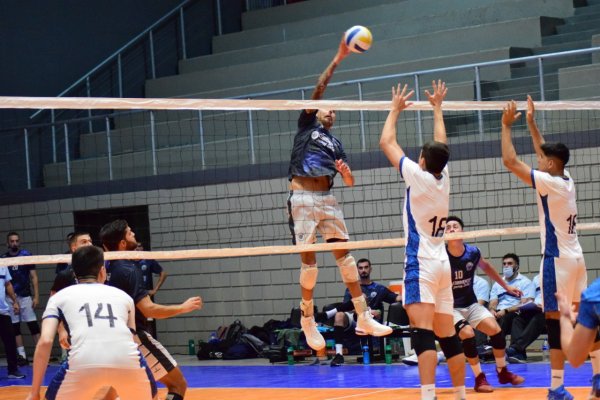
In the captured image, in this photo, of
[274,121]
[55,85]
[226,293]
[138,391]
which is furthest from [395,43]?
[138,391]

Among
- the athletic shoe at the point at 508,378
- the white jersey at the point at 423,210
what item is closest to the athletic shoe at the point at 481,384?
the athletic shoe at the point at 508,378

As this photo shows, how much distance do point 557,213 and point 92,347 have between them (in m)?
4.28

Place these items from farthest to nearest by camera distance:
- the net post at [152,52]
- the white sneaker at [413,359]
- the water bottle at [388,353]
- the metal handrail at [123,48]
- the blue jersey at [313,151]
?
the net post at [152,52]
the metal handrail at [123,48]
the water bottle at [388,353]
the white sneaker at [413,359]
the blue jersey at [313,151]

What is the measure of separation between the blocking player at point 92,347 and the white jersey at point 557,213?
3.81 meters

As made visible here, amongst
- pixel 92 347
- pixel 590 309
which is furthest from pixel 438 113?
pixel 92 347

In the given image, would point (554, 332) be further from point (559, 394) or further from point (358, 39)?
point (358, 39)

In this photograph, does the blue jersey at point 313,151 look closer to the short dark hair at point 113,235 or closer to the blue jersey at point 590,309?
the short dark hair at point 113,235

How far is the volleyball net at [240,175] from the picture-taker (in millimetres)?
15750

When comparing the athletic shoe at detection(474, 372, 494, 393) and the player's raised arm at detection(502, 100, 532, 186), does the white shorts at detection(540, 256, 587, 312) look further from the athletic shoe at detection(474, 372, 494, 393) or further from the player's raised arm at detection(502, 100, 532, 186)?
the athletic shoe at detection(474, 372, 494, 393)

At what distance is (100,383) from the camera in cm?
658

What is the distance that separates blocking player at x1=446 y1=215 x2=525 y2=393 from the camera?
1162 centimetres

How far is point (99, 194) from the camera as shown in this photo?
770 inches

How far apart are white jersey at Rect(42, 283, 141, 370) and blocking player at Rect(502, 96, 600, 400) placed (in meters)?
3.71

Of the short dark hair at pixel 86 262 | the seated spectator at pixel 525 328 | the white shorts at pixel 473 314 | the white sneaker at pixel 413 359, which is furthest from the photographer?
the white sneaker at pixel 413 359
